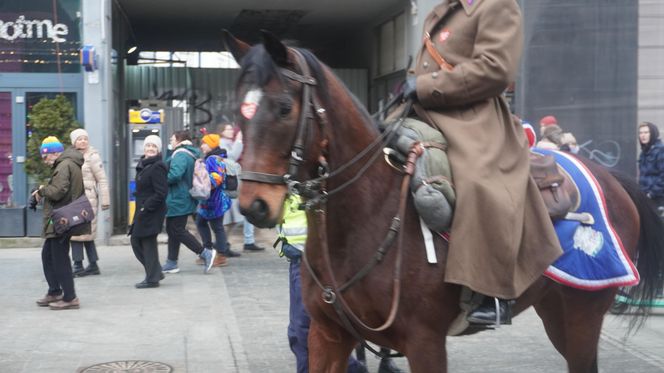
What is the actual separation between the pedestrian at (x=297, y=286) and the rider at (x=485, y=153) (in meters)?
1.19

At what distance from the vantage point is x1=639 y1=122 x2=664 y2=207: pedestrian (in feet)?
36.8

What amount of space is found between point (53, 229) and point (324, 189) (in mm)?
5820

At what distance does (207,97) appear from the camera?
20594mm

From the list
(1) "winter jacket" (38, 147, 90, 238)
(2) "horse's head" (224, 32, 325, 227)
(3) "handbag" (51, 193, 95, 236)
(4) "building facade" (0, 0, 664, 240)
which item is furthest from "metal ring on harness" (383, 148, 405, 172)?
(4) "building facade" (0, 0, 664, 240)

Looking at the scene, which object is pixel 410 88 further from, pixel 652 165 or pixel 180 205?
pixel 652 165

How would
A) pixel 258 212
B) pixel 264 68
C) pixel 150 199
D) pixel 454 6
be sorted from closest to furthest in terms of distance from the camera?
1. pixel 258 212
2. pixel 264 68
3. pixel 454 6
4. pixel 150 199

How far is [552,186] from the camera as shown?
173 inches

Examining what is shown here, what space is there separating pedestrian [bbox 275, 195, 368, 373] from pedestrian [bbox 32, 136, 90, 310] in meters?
3.91

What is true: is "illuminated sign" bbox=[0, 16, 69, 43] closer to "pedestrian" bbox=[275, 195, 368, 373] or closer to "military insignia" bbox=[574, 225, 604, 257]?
"pedestrian" bbox=[275, 195, 368, 373]

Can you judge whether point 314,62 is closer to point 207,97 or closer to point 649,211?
point 649,211

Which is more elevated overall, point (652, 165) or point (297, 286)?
point (652, 165)

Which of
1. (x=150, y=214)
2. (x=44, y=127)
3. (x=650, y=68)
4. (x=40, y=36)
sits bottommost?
(x=150, y=214)

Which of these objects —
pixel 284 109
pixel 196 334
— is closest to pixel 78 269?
pixel 196 334

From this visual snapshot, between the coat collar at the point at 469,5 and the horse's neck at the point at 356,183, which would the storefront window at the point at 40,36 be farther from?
the horse's neck at the point at 356,183
